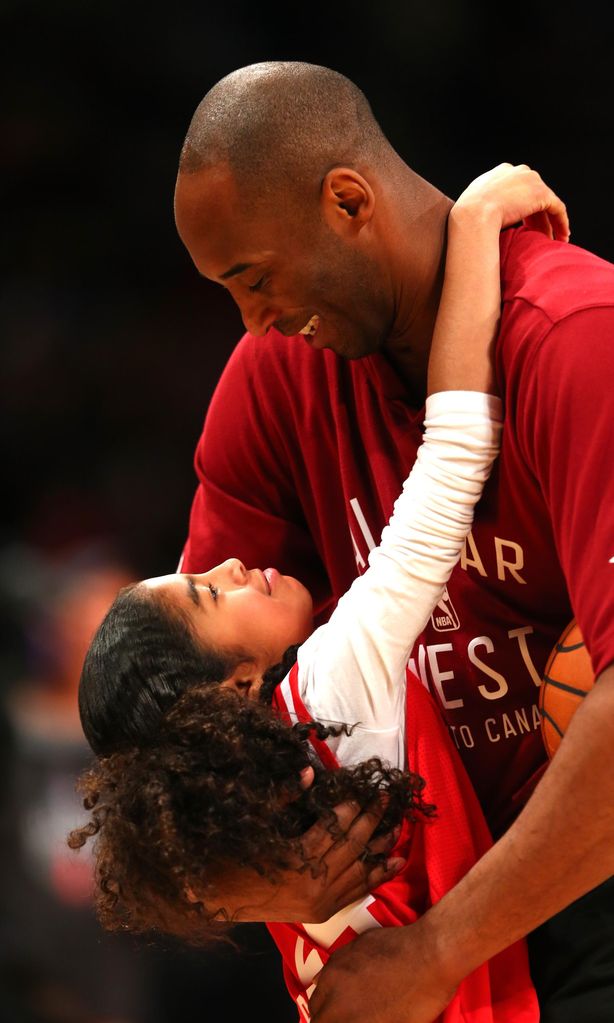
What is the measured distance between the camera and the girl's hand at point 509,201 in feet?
5.08

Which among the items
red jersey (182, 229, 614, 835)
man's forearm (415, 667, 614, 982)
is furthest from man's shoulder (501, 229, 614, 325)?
man's forearm (415, 667, 614, 982)

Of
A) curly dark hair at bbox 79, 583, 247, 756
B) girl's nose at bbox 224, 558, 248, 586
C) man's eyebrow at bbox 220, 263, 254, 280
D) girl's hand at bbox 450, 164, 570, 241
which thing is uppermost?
girl's hand at bbox 450, 164, 570, 241

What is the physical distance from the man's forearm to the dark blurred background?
134cm

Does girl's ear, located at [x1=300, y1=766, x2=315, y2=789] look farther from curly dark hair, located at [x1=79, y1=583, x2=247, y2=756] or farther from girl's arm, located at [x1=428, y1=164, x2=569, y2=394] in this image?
girl's arm, located at [x1=428, y1=164, x2=569, y2=394]

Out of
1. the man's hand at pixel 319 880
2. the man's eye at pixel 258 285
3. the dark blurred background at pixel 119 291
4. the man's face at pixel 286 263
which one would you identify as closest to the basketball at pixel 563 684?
the man's hand at pixel 319 880

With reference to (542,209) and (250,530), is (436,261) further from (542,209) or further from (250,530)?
(250,530)

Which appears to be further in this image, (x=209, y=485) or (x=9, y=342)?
(x=9, y=342)

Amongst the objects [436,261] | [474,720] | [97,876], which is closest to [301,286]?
[436,261]

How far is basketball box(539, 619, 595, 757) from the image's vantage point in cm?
146

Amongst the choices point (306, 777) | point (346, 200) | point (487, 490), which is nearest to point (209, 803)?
point (306, 777)

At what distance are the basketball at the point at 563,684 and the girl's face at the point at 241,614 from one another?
0.36m

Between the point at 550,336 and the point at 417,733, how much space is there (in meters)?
0.53

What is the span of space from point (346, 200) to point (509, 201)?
0.69 ft

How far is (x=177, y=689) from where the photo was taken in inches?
61.3
